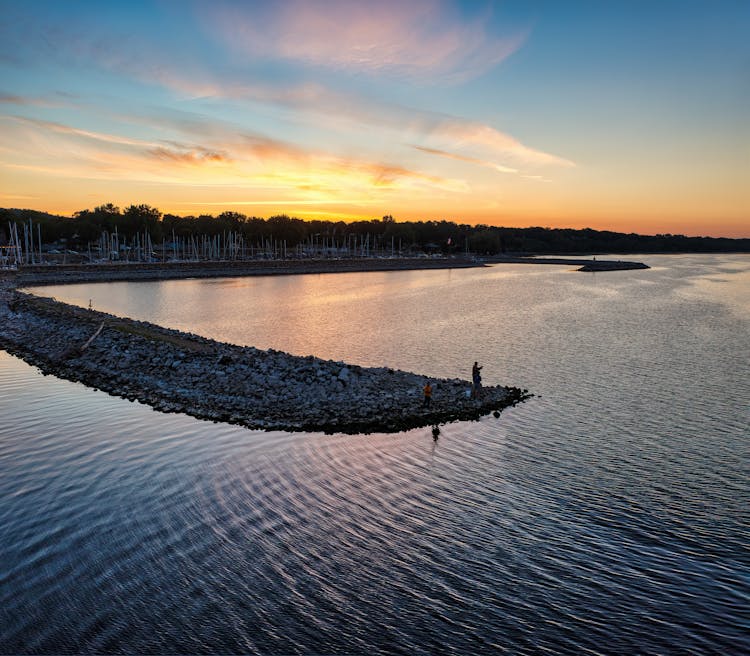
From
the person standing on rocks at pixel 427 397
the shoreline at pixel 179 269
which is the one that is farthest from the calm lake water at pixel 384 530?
the shoreline at pixel 179 269

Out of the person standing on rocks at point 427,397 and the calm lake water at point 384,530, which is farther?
the person standing on rocks at point 427,397

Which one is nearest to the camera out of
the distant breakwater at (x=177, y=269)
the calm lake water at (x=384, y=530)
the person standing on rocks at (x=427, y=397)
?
the calm lake water at (x=384, y=530)

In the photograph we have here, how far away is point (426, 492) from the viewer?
19125 millimetres

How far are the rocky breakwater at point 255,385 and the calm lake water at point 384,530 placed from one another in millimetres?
1416

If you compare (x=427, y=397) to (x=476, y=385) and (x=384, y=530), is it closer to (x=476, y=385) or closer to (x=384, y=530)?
(x=476, y=385)

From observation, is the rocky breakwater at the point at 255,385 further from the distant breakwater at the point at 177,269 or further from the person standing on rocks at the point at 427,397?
the distant breakwater at the point at 177,269

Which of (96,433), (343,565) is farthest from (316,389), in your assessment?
(343,565)

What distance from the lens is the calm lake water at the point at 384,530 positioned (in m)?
12.3

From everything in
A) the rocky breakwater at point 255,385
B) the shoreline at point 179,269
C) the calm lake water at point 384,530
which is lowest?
the calm lake water at point 384,530

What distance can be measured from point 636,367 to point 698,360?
21.9ft

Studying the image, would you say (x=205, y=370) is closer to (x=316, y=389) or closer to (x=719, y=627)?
(x=316, y=389)

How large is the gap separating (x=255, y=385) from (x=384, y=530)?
52.0 ft

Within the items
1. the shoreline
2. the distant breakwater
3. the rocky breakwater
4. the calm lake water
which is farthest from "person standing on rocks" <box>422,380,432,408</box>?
the distant breakwater

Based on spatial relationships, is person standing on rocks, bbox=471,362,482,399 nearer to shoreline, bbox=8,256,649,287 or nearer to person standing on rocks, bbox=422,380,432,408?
person standing on rocks, bbox=422,380,432,408
